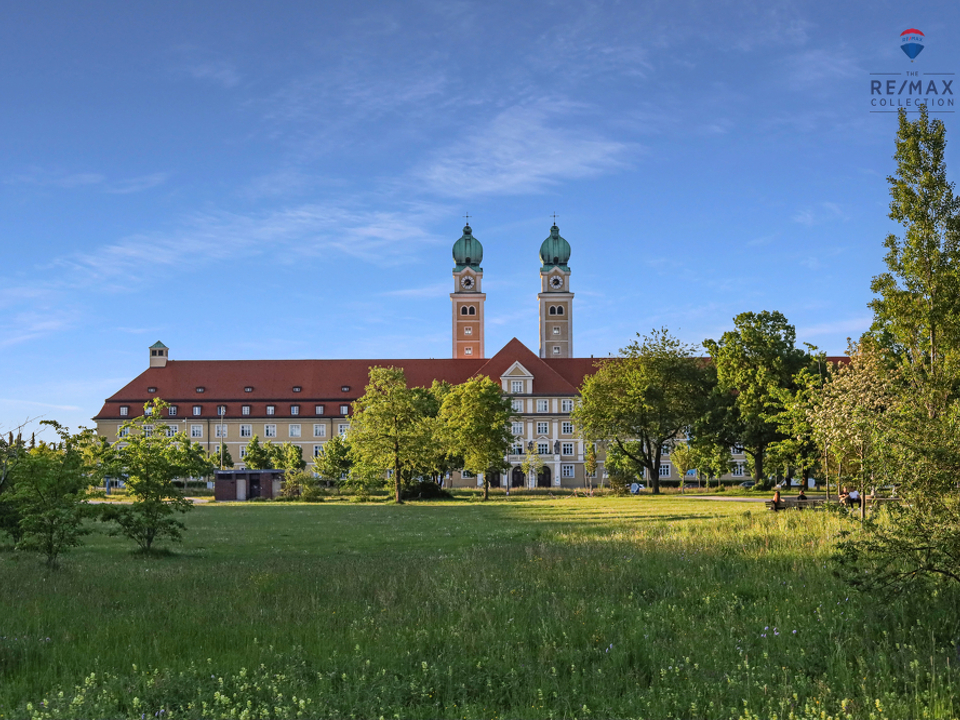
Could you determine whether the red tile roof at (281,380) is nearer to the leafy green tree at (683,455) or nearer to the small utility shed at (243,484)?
the leafy green tree at (683,455)

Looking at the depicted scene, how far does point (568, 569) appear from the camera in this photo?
13.9 meters

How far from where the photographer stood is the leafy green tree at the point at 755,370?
60.1m

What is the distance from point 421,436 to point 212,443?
65136 mm

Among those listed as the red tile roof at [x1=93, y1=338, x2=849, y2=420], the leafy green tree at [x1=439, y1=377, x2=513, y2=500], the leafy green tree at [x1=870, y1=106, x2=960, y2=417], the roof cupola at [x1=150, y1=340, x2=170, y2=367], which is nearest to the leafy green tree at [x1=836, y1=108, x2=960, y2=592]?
the leafy green tree at [x1=870, y1=106, x2=960, y2=417]

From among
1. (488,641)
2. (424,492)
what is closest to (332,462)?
(424,492)

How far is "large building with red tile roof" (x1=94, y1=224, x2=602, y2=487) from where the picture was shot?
104938 millimetres

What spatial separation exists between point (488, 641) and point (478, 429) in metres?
53.1

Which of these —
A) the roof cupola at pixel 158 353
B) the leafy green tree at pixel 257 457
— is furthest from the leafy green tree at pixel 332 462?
the roof cupola at pixel 158 353

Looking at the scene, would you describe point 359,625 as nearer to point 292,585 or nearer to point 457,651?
point 457,651

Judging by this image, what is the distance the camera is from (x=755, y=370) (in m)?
61.4

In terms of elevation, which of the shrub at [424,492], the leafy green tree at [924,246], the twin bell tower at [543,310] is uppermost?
the twin bell tower at [543,310]

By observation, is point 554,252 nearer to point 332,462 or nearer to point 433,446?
point 332,462

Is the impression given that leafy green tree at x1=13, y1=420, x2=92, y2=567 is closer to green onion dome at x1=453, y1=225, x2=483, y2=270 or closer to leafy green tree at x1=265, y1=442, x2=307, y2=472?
leafy green tree at x1=265, y1=442, x2=307, y2=472

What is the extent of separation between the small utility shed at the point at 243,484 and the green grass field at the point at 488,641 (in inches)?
2100
